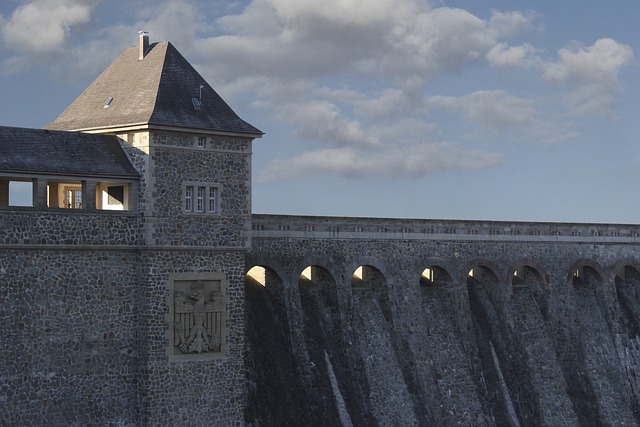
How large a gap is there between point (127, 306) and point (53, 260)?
300 cm

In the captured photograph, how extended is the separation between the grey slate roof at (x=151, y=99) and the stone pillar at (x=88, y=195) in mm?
2429

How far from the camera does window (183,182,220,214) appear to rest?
3844 centimetres

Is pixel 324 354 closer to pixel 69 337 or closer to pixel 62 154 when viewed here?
pixel 69 337

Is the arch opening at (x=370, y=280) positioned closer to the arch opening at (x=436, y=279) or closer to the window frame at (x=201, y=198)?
the arch opening at (x=436, y=279)

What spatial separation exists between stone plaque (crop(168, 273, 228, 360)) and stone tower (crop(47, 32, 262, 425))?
33 mm

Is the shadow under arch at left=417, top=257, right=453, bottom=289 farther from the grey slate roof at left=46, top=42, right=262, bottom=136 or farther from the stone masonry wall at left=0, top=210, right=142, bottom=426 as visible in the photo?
the stone masonry wall at left=0, top=210, right=142, bottom=426

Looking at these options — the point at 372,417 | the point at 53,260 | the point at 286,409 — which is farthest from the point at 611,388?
the point at 53,260

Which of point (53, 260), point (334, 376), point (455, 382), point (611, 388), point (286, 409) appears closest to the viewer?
point (53, 260)

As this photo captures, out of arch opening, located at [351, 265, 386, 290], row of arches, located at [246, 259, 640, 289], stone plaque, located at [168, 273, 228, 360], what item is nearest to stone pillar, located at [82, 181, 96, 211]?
stone plaque, located at [168, 273, 228, 360]

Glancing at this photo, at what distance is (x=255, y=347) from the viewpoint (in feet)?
143

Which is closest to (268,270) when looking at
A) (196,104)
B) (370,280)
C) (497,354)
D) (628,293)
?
(370,280)

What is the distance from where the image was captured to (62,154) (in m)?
36.8

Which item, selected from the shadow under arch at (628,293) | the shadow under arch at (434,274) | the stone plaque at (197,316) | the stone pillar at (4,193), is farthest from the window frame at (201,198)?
the shadow under arch at (628,293)

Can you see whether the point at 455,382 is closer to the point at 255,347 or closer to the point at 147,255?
the point at 255,347
